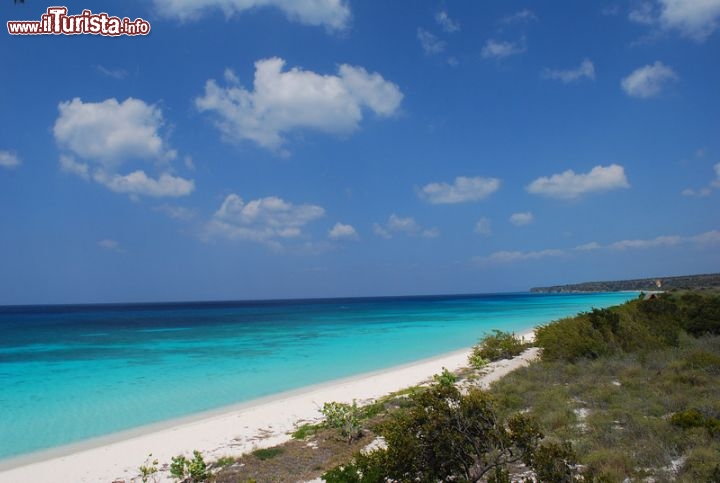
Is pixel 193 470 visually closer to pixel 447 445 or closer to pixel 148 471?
pixel 148 471

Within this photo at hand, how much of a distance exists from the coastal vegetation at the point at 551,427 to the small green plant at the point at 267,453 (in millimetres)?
62

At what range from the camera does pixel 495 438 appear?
220 inches

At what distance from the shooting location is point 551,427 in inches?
330

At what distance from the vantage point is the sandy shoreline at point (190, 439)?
9469mm

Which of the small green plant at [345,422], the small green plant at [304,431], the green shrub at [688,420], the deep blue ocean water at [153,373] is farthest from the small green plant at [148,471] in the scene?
the green shrub at [688,420]

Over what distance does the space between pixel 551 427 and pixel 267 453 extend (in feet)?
18.4

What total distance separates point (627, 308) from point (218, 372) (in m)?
20.9

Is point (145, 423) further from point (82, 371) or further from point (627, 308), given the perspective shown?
point (627, 308)

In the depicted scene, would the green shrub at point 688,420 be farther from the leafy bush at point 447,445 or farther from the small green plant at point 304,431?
the small green plant at point 304,431

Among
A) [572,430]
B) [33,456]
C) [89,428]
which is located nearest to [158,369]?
[89,428]

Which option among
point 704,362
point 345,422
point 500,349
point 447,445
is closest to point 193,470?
point 345,422

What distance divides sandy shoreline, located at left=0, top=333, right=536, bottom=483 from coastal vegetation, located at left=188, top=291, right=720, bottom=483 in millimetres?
1199

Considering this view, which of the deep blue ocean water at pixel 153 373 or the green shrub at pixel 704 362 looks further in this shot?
the deep blue ocean water at pixel 153 373

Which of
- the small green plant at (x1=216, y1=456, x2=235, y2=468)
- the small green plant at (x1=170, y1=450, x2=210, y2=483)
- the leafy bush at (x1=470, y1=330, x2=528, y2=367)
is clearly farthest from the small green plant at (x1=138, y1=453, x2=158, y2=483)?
the leafy bush at (x1=470, y1=330, x2=528, y2=367)
